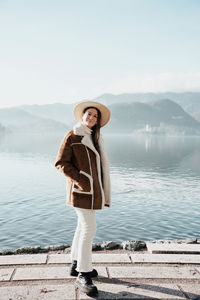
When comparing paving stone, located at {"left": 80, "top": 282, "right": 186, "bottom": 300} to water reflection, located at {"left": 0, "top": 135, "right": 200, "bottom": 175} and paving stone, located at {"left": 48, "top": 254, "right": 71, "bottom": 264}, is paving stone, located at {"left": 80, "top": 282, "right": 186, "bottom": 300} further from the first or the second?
water reflection, located at {"left": 0, "top": 135, "right": 200, "bottom": 175}

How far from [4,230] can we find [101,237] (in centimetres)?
350

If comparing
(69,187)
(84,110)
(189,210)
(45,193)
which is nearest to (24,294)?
(69,187)

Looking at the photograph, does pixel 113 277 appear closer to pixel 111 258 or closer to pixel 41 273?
pixel 111 258

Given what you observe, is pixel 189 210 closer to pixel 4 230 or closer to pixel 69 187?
pixel 4 230

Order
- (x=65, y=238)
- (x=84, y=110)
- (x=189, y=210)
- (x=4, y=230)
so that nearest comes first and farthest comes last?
(x=84, y=110) → (x=65, y=238) → (x=4, y=230) → (x=189, y=210)

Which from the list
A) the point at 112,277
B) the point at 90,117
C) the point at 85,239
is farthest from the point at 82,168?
the point at 112,277

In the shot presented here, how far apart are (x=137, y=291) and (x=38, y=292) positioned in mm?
1315

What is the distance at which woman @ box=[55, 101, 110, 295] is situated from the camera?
4.56m

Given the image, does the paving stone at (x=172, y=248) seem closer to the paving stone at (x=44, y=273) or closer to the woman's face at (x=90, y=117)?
the paving stone at (x=44, y=273)

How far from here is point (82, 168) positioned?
461 cm

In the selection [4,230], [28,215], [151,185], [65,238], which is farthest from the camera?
[151,185]

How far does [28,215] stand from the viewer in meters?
13.8

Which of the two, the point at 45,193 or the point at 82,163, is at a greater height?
the point at 82,163

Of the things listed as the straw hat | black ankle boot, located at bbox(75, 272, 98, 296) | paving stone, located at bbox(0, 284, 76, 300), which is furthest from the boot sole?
the straw hat
